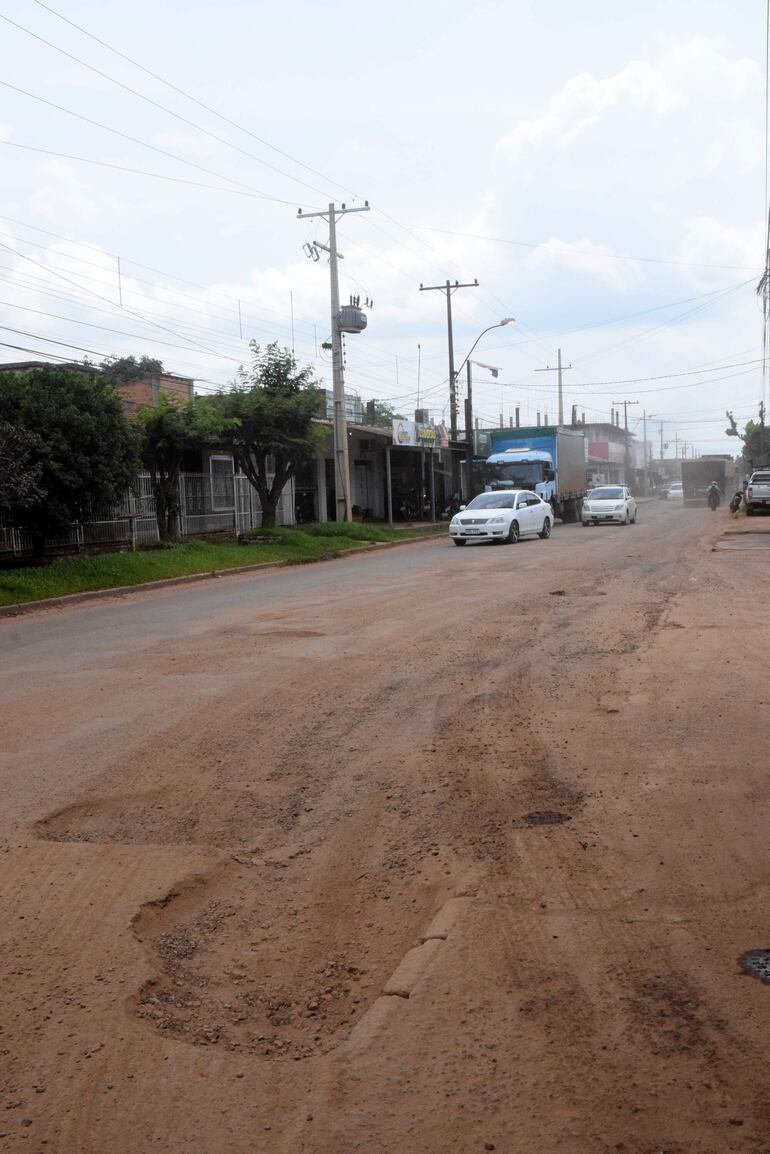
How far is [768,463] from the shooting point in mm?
59281

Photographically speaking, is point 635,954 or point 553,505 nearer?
point 635,954

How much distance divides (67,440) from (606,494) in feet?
80.2

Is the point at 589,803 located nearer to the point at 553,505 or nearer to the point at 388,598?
the point at 388,598

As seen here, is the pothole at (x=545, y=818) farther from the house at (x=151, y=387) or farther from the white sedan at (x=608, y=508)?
the white sedan at (x=608, y=508)

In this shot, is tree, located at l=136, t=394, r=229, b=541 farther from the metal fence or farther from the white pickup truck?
the white pickup truck

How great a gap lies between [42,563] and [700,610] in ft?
44.7

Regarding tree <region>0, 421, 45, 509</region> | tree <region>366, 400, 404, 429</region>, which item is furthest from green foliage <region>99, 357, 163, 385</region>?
tree <region>0, 421, 45, 509</region>

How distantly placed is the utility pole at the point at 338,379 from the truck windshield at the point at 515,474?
7335 mm

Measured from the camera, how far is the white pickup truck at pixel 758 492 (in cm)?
3938

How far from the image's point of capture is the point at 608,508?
125 ft

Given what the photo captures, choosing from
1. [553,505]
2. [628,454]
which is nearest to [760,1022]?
[553,505]

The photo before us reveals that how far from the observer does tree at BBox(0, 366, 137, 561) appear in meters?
19.1

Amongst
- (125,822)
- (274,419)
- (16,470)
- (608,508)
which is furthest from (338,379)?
(125,822)

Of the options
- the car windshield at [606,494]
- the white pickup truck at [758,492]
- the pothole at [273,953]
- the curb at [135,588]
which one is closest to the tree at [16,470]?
the curb at [135,588]
